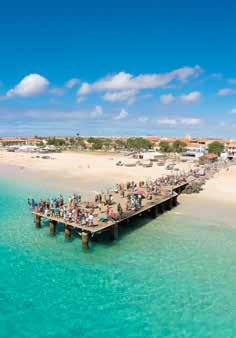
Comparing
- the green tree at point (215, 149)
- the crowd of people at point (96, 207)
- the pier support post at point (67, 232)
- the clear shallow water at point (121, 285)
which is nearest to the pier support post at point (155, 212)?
the crowd of people at point (96, 207)

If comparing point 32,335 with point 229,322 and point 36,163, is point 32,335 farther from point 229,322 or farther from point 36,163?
point 36,163

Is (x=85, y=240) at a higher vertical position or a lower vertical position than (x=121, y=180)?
lower

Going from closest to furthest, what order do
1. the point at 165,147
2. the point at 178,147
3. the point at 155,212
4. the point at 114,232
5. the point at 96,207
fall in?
the point at 114,232, the point at 96,207, the point at 155,212, the point at 178,147, the point at 165,147

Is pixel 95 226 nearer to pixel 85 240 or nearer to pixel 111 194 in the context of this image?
pixel 85 240

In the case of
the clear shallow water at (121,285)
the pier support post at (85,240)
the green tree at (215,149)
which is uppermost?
the green tree at (215,149)

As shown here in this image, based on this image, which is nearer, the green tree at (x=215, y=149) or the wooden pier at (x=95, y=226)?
the wooden pier at (x=95, y=226)

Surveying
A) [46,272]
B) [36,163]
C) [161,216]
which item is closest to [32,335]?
[46,272]

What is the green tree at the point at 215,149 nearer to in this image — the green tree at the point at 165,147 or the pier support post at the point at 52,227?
the green tree at the point at 165,147

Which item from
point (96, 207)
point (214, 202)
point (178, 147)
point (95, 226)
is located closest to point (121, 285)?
point (95, 226)

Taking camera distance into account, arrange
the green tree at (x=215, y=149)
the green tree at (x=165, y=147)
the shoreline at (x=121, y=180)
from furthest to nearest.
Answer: the green tree at (x=165, y=147) → the green tree at (x=215, y=149) → the shoreline at (x=121, y=180)
